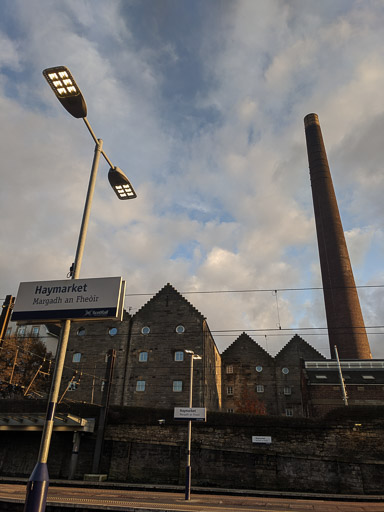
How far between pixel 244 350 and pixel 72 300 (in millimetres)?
48390

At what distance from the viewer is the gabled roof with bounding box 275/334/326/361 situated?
52.5 metres

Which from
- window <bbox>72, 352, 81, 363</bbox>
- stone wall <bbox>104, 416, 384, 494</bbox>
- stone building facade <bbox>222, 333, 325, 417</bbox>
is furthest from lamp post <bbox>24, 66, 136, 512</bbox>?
stone building facade <bbox>222, 333, 325, 417</bbox>

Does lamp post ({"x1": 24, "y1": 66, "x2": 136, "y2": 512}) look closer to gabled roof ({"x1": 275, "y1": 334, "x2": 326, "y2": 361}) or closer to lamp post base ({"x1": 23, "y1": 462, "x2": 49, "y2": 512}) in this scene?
lamp post base ({"x1": 23, "y1": 462, "x2": 49, "y2": 512})

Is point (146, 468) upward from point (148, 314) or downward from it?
downward

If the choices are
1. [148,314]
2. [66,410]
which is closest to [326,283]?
[148,314]

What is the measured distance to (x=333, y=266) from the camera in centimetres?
4966

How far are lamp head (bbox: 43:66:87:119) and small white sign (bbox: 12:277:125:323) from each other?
4.55m

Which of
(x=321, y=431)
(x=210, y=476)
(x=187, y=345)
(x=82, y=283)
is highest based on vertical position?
(x=187, y=345)

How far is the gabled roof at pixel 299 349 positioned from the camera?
52469mm

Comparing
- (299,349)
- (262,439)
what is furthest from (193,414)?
(299,349)

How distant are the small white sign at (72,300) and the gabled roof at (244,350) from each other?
4738cm

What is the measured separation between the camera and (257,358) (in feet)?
175

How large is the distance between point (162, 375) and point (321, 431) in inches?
818

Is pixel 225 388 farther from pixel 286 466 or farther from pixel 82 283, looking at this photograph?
pixel 82 283
